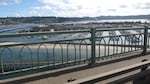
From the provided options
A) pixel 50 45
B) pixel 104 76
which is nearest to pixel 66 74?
pixel 50 45

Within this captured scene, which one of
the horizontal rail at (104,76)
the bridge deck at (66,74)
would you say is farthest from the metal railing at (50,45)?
the horizontal rail at (104,76)

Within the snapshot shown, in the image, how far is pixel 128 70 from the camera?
4422mm

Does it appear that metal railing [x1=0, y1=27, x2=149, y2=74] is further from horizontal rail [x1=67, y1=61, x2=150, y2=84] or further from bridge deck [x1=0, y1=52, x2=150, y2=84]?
horizontal rail [x1=67, y1=61, x2=150, y2=84]

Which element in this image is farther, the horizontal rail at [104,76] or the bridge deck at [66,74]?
the bridge deck at [66,74]

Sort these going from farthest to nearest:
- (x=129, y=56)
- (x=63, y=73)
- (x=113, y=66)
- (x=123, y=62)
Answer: (x=129, y=56) → (x=123, y=62) → (x=113, y=66) → (x=63, y=73)

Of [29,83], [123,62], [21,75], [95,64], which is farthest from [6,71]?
[123,62]

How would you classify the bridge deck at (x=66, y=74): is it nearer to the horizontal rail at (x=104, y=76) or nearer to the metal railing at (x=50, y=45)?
the metal railing at (x=50, y=45)

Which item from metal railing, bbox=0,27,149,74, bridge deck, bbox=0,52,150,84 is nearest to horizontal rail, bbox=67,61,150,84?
bridge deck, bbox=0,52,150,84

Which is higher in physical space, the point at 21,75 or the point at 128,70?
the point at 128,70

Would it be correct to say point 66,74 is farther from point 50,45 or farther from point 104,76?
point 104,76

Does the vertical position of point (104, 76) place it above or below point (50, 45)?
below

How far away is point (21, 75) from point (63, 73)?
1.13 m

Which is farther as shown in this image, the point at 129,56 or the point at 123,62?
the point at 129,56

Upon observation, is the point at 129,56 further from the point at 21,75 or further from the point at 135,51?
the point at 21,75
